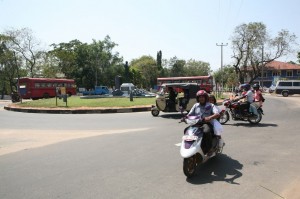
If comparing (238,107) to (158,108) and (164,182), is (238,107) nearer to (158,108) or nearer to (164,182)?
(158,108)

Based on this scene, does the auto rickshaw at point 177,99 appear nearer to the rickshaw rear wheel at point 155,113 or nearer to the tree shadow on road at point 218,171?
the rickshaw rear wheel at point 155,113

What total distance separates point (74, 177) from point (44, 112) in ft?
56.9

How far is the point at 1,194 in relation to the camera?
17.4ft

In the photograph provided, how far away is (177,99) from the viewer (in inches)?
694

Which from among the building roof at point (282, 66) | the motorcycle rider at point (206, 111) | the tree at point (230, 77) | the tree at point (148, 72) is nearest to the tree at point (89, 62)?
Answer: the tree at point (148, 72)

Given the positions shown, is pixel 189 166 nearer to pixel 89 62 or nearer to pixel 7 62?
pixel 7 62

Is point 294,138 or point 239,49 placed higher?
point 239,49

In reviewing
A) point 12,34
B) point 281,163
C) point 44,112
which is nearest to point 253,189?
point 281,163

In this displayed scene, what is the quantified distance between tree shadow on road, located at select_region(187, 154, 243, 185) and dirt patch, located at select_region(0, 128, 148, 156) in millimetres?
5129

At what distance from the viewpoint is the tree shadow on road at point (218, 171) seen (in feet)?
19.2

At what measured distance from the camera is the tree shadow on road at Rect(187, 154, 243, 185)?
Answer: 5.86 metres

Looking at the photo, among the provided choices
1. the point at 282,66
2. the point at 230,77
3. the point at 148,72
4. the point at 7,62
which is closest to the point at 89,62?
the point at 7,62

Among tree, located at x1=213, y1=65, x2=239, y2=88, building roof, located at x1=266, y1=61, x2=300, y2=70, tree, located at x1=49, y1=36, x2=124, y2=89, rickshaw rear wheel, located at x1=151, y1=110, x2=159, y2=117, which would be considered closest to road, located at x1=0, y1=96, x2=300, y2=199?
rickshaw rear wheel, located at x1=151, y1=110, x2=159, y2=117

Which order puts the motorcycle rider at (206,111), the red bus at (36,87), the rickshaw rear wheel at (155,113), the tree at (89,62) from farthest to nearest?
the tree at (89,62), the red bus at (36,87), the rickshaw rear wheel at (155,113), the motorcycle rider at (206,111)
